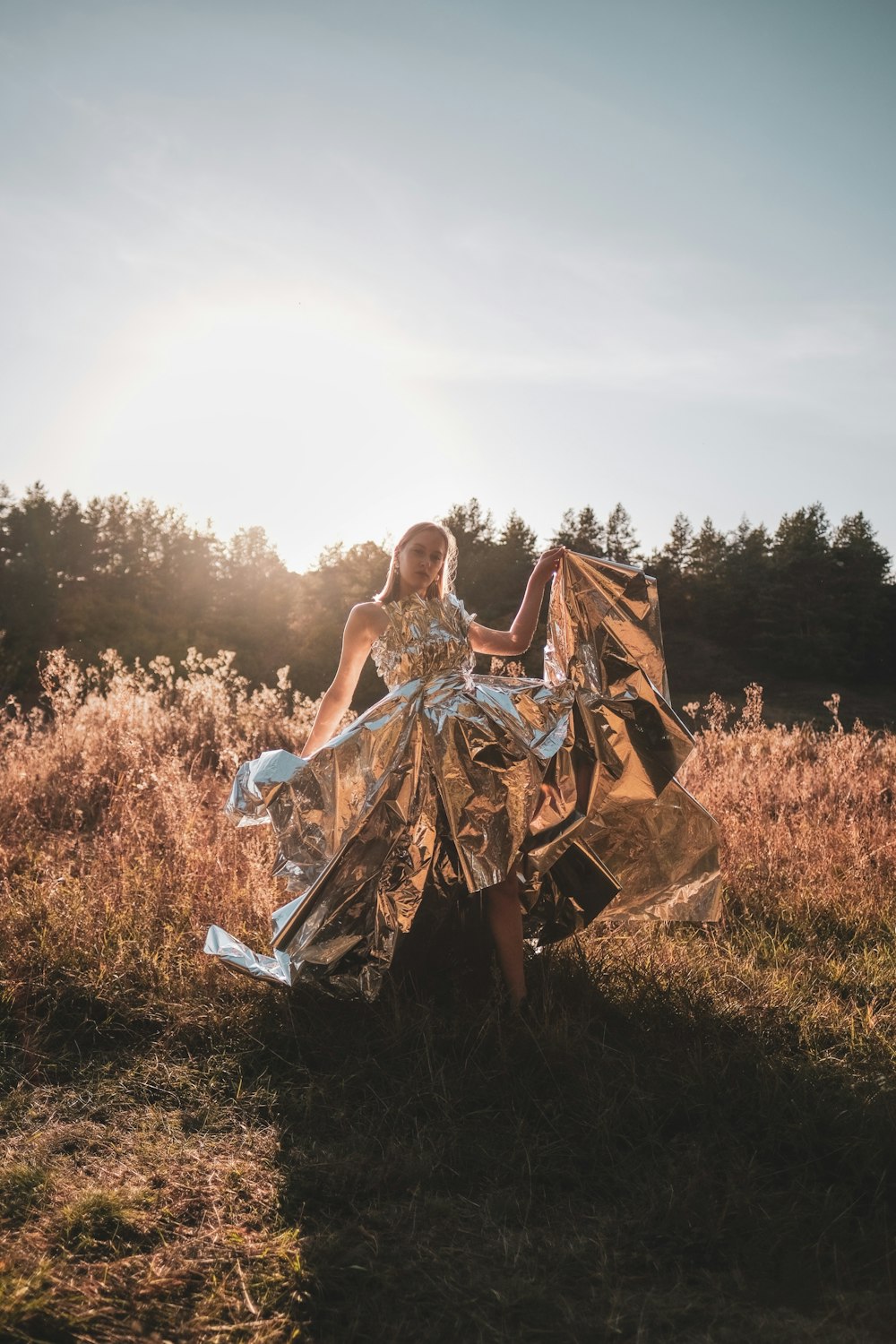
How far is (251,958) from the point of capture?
340cm

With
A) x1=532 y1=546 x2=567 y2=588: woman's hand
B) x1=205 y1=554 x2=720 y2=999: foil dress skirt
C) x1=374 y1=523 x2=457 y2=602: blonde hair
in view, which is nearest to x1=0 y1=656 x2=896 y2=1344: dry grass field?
x1=205 y1=554 x2=720 y2=999: foil dress skirt

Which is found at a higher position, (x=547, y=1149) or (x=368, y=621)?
(x=368, y=621)

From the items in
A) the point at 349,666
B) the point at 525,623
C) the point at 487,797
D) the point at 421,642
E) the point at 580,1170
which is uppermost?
the point at 525,623

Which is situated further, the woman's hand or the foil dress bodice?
the woman's hand

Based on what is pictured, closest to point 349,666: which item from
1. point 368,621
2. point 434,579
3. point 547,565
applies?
point 368,621

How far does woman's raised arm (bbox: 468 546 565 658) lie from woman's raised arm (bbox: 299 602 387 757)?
454 mm

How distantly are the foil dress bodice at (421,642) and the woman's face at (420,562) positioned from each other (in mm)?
73

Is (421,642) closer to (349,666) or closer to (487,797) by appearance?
(349,666)

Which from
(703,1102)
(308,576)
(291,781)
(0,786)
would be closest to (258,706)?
(0,786)

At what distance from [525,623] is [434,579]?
1.62 feet

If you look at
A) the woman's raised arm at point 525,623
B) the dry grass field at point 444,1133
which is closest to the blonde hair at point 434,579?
the woman's raised arm at point 525,623

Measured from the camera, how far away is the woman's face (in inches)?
151

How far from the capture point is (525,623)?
403cm

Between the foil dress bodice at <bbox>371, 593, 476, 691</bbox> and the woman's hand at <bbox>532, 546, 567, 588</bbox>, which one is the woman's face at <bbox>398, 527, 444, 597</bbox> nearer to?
the foil dress bodice at <bbox>371, 593, 476, 691</bbox>
